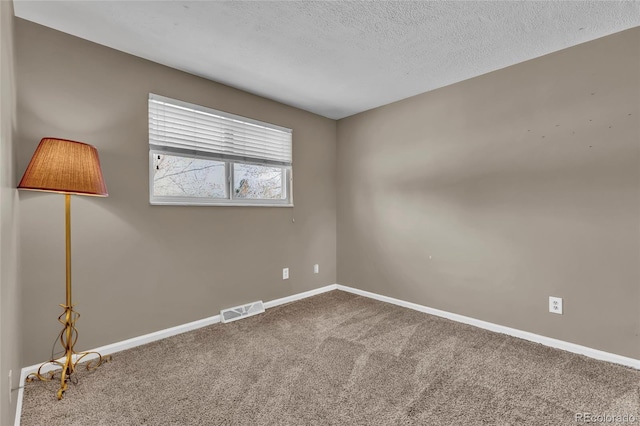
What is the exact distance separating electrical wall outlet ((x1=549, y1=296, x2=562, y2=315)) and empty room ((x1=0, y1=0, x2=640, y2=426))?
2cm

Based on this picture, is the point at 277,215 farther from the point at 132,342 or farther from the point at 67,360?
the point at 67,360

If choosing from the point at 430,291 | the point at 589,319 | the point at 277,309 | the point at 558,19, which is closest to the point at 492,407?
the point at 589,319

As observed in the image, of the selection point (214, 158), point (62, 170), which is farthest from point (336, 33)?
point (62, 170)

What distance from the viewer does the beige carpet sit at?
1619 millimetres

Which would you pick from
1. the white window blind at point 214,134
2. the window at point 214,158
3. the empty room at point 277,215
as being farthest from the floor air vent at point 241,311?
the white window blind at point 214,134

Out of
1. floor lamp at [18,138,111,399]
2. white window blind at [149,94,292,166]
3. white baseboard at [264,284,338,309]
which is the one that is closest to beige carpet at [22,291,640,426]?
floor lamp at [18,138,111,399]

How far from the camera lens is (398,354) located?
2291 mm

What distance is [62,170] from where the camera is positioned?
5.64 ft

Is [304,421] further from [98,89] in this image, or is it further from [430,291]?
[98,89]

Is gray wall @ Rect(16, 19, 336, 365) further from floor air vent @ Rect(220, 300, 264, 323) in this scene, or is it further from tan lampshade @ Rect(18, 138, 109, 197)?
tan lampshade @ Rect(18, 138, 109, 197)

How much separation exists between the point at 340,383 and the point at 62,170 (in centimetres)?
210

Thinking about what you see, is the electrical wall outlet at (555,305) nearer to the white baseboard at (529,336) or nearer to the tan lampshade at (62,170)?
the white baseboard at (529,336)

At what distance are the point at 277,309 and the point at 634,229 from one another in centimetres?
308

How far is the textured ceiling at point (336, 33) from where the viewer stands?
6.18ft
